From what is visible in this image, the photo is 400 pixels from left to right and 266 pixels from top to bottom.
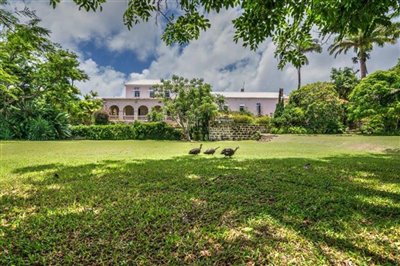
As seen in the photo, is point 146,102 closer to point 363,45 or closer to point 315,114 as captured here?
point 315,114

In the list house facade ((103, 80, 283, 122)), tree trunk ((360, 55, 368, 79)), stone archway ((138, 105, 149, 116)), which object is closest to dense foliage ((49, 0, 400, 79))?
tree trunk ((360, 55, 368, 79))

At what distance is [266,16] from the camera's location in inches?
180

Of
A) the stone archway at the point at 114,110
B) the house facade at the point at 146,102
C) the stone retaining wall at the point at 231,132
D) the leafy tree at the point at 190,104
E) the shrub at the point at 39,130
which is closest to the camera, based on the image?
the shrub at the point at 39,130

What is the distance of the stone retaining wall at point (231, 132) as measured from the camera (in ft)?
72.9

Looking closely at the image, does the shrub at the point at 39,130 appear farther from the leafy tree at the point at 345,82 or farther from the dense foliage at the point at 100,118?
the leafy tree at the point at 345,82

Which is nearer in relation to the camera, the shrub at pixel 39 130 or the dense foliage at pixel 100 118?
the shrub at pixel 39 130

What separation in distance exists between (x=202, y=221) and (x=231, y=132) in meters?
19.6

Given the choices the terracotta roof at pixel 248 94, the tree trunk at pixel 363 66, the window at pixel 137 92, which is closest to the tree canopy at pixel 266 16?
the tree trunk at pixel 363 66

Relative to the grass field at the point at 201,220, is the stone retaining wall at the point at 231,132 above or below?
above

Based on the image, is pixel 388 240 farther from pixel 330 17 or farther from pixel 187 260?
pixel 330 17

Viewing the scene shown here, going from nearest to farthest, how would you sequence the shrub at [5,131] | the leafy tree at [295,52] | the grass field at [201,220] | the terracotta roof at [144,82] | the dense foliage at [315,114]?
1. the grass field at [201,220]
2. the leafy tree at [295,52]
3. the shrub at [5,131]
4. the dense foliage at [315,114]
5. the terracotta roof at [144,82]

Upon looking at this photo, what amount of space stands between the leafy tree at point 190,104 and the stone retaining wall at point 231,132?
0.76 metres

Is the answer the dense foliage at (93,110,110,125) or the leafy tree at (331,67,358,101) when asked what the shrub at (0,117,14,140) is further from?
the leafy tree at (331,67,358,101)

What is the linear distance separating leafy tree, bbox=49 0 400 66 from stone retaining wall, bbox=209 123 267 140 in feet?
53.9
